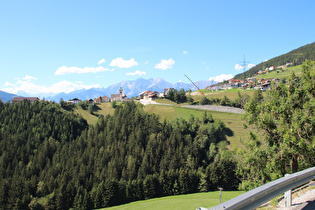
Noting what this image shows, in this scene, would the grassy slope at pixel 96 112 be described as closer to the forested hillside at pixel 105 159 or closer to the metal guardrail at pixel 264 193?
the forested hillside at pixel 105 159

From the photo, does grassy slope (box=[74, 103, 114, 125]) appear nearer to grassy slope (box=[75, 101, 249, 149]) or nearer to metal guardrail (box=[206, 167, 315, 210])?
grassy slope (box=[75, 101, 249, 149])

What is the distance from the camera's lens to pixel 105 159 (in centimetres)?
9475

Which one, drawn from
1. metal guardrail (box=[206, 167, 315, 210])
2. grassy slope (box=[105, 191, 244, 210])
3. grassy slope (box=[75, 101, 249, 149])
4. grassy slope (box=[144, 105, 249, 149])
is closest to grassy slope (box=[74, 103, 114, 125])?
grassy slope (box=[75, 101, 249, 149])

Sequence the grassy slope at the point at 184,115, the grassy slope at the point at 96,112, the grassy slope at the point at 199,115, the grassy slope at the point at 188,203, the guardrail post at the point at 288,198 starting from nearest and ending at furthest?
the guardrail post at the point at 288,198 → the grassy slope at the point at 188,203 → the grassy slope at the point at 199,115 → the grassy slope at the point at 184,115 → the grassy slope at the point at 96,112

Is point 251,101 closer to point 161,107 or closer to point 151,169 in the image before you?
point 151,169

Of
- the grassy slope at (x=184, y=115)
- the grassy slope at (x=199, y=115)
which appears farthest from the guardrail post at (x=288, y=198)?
the grassy slope at (x=199, y=115)

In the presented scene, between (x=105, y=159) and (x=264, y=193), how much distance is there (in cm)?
9542

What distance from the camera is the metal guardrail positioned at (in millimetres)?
5345

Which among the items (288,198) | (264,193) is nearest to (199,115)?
(288,198)

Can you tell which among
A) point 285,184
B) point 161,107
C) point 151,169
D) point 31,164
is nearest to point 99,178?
point 151,169

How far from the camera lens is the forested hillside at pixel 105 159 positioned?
72750 mm

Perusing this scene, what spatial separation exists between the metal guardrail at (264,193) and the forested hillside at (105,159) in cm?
6506

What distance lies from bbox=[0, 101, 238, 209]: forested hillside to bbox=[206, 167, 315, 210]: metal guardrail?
65060mm

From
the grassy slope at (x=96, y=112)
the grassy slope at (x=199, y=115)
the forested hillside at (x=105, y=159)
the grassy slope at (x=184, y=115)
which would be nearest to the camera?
the forested hillside at (x=105, y=159)
